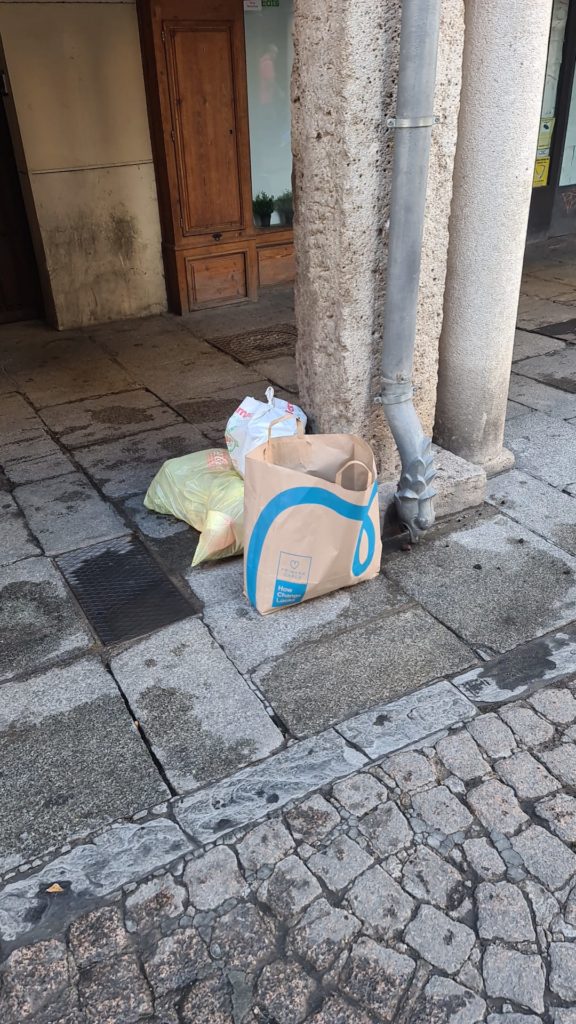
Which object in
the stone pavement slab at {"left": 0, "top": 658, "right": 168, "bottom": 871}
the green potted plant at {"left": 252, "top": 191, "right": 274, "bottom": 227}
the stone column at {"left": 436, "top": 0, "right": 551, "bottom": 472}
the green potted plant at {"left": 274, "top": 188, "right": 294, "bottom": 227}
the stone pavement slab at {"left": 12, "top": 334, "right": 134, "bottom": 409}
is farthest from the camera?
the green potted plant at {"left": 274, "top": 188, "right": 294, "bottom": 227}

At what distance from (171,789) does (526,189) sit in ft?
10.5

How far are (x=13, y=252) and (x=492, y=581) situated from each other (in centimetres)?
610

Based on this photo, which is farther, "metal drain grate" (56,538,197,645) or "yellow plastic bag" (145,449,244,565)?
"yellow plastic bag" (145,449,244,565)

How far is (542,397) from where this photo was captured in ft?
18.2

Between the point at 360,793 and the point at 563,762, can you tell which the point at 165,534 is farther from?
the point at 563,762

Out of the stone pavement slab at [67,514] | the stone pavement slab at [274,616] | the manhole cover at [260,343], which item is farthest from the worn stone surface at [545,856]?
the manhole cover at [260,343]

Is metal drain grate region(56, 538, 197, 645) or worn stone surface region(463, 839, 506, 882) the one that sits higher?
metal drain grate region(56, 538, 197, 645)

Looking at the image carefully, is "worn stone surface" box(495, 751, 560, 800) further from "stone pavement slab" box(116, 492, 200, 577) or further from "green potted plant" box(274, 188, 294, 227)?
"green potted plant" box(274, 188, 294, 227)

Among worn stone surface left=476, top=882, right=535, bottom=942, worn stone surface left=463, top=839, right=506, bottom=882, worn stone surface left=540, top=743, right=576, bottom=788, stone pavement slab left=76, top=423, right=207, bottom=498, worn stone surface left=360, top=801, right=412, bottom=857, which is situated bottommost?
worn stone surface left=476, top=882, right=535, bottom=942

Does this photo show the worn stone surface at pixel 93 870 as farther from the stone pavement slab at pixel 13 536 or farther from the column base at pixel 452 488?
the column base at pixel 452 488

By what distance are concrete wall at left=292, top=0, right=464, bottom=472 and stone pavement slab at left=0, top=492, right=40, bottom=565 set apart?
5.33ft

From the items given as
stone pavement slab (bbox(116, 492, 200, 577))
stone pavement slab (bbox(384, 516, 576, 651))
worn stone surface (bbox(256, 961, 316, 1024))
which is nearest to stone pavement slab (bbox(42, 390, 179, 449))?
stone pavement slab (bbox(116, 492, 200, 577))

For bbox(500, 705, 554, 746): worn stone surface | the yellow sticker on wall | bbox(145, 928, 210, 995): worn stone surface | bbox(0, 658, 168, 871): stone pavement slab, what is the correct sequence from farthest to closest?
1. the yellow sticker on wall
2. bbox(500, 705, 554, 746): worn stone surface
3. bbox(0, 658, 168, 871): stone pavement slab
4. bbox(145, 928, 210, 995): worn stone surface

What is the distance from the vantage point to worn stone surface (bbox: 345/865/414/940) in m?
2.21
